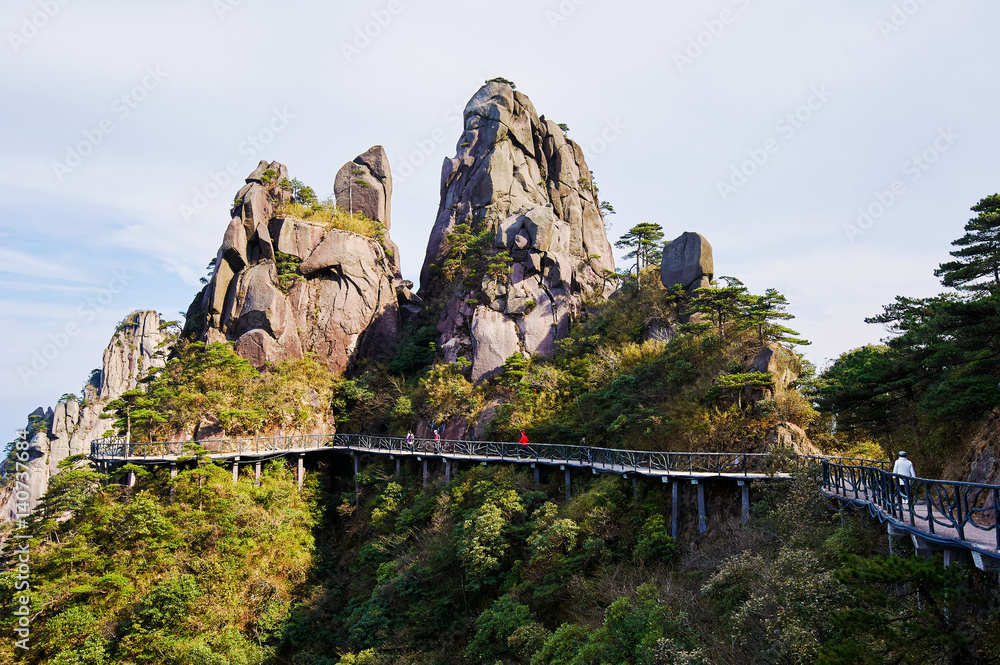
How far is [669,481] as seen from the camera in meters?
18.6

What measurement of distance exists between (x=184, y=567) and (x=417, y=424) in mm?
13547

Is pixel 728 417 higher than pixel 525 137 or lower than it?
lower

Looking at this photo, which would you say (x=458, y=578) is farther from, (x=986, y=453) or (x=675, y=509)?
(x=986, y=453)

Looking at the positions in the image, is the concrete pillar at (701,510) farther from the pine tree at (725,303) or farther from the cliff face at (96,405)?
the cliff face at (96,405)

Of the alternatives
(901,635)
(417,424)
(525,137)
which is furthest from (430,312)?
(901,635)

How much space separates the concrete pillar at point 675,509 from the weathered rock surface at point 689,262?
40.1 feet

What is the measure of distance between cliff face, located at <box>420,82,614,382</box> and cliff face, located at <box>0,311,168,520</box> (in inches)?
1539

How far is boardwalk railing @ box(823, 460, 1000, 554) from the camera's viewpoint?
7.86 metres

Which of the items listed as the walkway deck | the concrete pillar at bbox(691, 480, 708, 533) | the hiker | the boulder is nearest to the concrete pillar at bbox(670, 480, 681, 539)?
the walkway deck

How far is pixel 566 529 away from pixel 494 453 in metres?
8.57

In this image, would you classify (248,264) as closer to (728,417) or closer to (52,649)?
(52,649)

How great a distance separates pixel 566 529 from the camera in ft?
59.5

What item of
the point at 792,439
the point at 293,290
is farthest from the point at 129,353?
the point at 792,439

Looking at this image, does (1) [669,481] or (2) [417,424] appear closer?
(1) [669,481]
